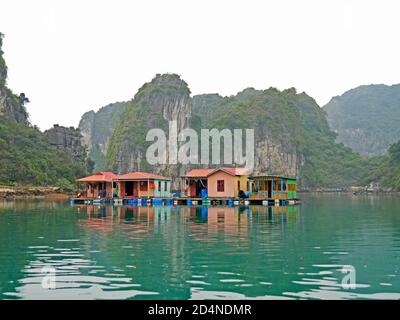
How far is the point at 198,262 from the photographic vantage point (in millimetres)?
13414

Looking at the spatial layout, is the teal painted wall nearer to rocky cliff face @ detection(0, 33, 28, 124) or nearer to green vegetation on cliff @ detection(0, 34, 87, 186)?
green vegetation on cliff @ detection(0, 34, 87, 186)

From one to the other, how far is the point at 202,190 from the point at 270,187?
23.8 ft

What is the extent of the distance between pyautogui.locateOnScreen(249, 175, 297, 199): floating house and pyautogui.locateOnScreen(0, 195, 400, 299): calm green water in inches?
866

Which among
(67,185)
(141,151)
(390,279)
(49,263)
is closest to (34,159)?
(67,185)

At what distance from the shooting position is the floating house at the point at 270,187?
4506 centimetres

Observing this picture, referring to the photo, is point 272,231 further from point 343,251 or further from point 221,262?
point 221,262

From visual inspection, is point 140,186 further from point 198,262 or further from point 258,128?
point 258,128

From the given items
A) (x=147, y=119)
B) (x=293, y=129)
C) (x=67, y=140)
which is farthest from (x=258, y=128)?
(x=67, y=140)

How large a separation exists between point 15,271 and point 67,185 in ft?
199

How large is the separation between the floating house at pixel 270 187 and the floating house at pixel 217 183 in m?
2.03

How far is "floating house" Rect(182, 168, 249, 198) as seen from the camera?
47.6m

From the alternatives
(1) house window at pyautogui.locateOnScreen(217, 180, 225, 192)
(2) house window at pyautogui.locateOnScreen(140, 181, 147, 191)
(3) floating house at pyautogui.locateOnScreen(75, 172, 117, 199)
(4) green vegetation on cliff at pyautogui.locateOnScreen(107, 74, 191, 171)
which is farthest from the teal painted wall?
(4) green vegetation on cliff at pyautogui.locateOnScreen(107, 74, 191, 171)

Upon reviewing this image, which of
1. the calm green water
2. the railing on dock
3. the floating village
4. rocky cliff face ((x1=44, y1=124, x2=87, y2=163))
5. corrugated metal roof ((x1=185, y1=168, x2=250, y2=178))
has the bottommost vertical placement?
the calm green water
